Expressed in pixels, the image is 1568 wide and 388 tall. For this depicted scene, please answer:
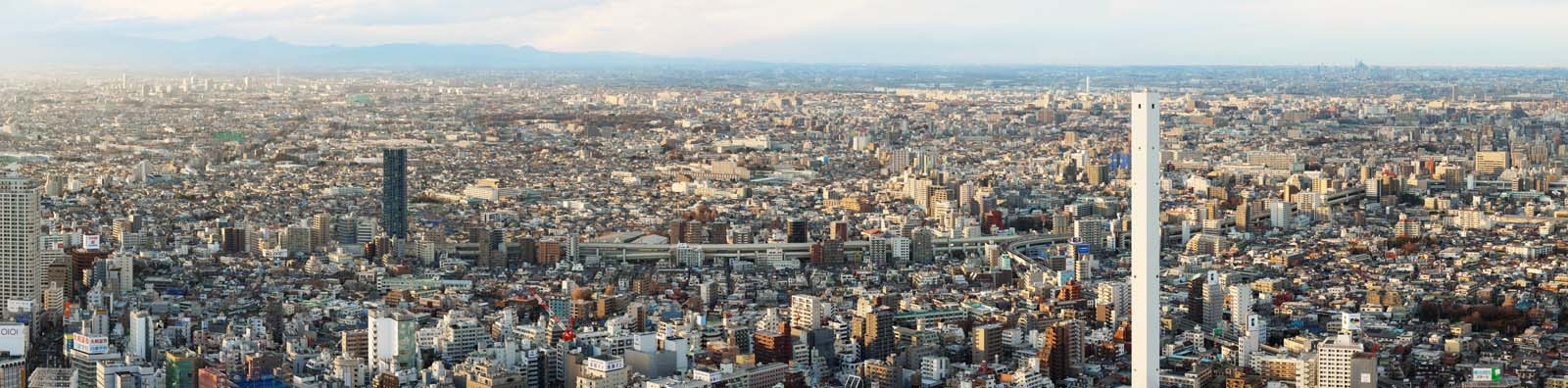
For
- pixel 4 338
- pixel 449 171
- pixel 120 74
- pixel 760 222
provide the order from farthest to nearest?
pixel 120 74 → pixel 449 171 → pixel 760 222 → pixel 4 338

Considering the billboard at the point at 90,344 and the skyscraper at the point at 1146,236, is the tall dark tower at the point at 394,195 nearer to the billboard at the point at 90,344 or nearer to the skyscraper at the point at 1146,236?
the billboard at the point at 90,344

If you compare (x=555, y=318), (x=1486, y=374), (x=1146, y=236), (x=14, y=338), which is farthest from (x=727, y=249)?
(x=1146, y=236)

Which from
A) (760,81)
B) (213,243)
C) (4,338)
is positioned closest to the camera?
(4,338)

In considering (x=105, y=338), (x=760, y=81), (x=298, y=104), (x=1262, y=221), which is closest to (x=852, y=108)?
(x=760, y=81)

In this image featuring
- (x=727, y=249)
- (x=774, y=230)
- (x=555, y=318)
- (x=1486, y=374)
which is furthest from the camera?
(x=774, y=230)

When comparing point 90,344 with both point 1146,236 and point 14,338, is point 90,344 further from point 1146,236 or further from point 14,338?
point 1146,236

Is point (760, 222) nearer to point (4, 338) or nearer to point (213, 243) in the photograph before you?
point (213, 243)

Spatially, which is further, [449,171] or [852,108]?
[852,108]
